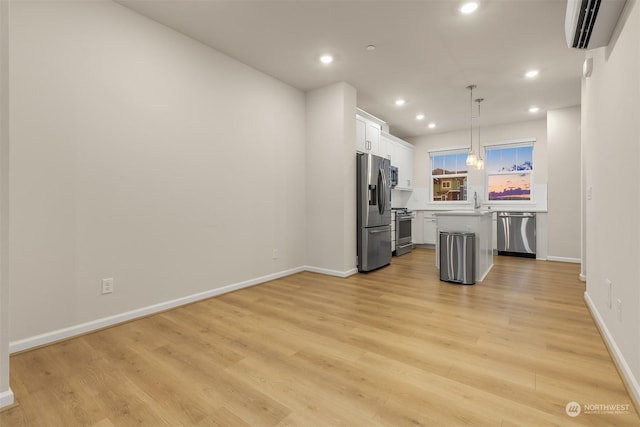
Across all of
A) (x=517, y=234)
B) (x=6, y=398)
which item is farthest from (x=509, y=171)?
(x=6, y=398)

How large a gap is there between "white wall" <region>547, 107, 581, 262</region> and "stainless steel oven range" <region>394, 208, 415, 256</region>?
Result: 8.31 ft

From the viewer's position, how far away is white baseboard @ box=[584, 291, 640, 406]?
5.07 feet

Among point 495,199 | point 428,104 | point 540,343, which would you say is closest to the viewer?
point 540,343

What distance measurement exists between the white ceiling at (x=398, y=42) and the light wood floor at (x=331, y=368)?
276 cm

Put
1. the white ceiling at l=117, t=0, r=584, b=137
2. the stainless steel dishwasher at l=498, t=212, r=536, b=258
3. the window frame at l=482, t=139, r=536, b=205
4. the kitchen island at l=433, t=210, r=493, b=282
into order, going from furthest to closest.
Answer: the window frame at l=482, t=139, r=536, b=205
the stainless steel dishwasher at l=498, t=212, r=536, b=258
the kitchen island at l=433, t=210, r=493, b=282
the white ceiling at l=117, t=0, r=584, b=137

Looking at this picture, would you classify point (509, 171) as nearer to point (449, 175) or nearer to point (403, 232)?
point (449, 175)

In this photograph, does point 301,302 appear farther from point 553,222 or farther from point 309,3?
point 553,222

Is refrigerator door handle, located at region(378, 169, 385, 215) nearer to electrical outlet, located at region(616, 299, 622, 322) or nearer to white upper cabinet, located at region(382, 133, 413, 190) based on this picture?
white upper cabinet, located at region(382, 133, 413, 190)

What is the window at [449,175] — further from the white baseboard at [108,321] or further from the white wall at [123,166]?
the white baseboard at [108,321]

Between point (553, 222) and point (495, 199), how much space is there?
1.27m

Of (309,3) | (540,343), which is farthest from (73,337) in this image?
A: (540,343)

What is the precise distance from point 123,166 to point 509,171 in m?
6.93

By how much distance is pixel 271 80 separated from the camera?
418 centimetres

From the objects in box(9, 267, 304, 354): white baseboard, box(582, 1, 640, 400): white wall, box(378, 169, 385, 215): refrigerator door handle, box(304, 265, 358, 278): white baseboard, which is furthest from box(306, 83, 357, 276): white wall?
box(582, 1, 640, 400): white wall
